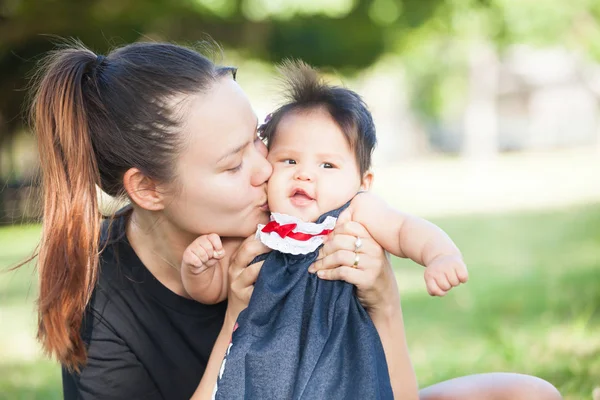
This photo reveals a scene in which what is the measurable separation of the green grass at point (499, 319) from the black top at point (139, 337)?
0.41 meters

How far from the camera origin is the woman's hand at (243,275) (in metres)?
2.37

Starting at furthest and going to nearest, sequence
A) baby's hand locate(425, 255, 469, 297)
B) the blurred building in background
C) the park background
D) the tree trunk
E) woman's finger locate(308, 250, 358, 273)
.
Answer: the tree trunk → the blurred building in background → the park background → woman's finger locate(308, 250, 358, 273) → baby's hand locate(425, 255, 469, 297)

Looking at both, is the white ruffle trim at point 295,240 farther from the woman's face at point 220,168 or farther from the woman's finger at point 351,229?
the woman's face at point 220,168

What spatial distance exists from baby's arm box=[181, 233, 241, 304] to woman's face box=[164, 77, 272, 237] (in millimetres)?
101

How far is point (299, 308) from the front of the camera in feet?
7.36

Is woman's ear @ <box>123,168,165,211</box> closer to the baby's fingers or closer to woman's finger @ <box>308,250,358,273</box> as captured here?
woman's finger @ <box>308,250,358,273</box>

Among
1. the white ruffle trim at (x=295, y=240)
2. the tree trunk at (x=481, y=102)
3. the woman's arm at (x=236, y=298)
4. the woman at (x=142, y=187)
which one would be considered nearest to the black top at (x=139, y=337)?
the woman at (x=142, y=187)

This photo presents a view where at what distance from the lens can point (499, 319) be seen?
559 cm

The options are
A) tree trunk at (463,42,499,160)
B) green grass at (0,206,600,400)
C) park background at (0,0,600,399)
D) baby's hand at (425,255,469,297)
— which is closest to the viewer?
baby's hand at (425,255,469,297)

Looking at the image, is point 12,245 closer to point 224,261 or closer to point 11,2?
point 11,2

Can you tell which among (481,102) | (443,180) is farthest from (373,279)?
(481,102)

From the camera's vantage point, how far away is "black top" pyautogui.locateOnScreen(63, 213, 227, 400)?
2.56 meters

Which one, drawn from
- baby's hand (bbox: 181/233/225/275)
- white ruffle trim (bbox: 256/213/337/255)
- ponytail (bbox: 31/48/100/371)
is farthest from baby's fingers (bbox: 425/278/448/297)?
ponytail (bbox: 31/48/100/371)

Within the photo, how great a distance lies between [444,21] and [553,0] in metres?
3.93
